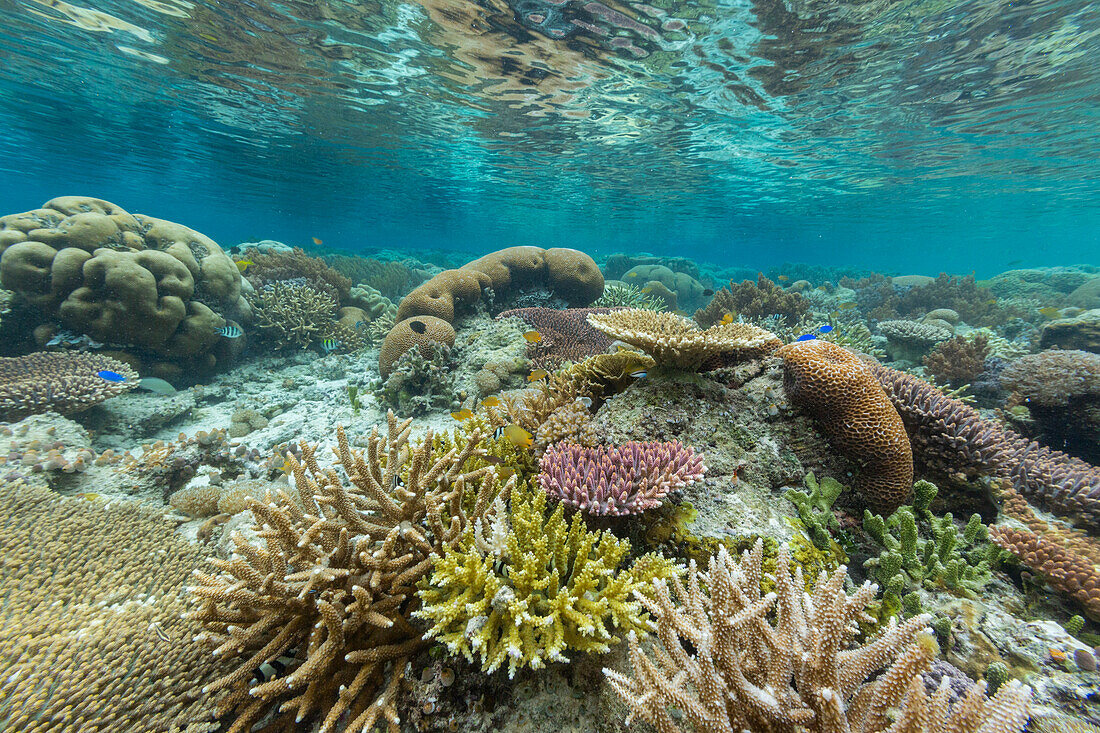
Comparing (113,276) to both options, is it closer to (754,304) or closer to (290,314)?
(290,314)

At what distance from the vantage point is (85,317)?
723 centimetres

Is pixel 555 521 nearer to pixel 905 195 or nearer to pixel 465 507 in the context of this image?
pixel 465 507

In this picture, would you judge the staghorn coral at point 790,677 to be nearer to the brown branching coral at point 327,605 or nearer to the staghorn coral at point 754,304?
the brown branching coral at point 327,605

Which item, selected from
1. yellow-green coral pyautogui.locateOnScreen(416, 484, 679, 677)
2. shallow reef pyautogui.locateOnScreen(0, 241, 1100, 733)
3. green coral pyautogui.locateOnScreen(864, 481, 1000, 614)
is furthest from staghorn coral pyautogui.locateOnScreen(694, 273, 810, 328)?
yellow-green coral pyautogui.locateOnScreen(416, 484, 679, 677)

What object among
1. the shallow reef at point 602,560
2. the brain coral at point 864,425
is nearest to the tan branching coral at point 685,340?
the shallow reef at point 602,560

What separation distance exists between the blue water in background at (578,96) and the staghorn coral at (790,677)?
12799mm

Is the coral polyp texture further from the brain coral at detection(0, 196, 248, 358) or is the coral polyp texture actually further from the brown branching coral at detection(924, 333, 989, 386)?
the brain coral at detection(0, 196, 248, 358)

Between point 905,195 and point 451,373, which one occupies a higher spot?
point 905,195

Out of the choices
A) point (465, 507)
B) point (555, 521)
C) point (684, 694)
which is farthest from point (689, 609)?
point (465, 507)

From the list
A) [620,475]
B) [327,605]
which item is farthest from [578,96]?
[327,605]

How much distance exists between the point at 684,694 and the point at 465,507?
1.85 metres

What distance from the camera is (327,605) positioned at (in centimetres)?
188

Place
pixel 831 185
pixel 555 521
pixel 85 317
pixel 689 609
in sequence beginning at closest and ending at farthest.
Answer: pixel 689 609, pixel 555 521, pixel 85 317, pixel 831 185

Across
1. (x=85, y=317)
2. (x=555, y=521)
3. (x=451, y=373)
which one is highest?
(x=555, y=521)
